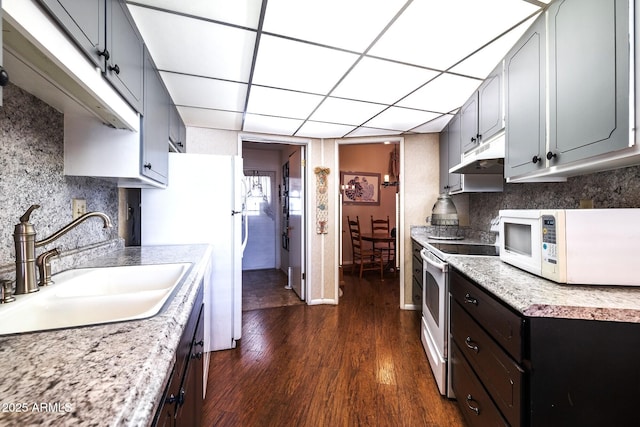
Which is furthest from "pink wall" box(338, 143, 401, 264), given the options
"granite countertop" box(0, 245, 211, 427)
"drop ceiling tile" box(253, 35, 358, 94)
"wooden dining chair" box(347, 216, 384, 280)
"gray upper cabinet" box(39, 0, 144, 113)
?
"granite countertop" box(0, 245, 211, 427)

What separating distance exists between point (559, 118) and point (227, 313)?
242 centimetres

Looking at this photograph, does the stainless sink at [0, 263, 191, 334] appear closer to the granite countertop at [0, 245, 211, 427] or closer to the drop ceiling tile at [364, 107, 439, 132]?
the granite countertop at [0, 245, 211, 427]

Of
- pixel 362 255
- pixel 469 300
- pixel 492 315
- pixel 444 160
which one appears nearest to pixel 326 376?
pixel 469 300

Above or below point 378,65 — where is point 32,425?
below

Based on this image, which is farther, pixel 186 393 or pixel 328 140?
pixel 328 140

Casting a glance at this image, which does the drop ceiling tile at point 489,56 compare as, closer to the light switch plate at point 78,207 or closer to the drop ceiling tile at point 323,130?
the drop ceiling tile at point 323,130

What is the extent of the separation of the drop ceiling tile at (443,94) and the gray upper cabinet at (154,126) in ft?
5.74

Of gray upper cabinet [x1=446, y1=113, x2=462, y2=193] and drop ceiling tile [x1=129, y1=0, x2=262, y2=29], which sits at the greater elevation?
drop ceiling tile [x1=129, y1=0, x2=262, y2=29]

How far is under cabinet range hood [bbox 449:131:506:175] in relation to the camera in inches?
63.4

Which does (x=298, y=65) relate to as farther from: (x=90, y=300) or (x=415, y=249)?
(x=415, y=249)

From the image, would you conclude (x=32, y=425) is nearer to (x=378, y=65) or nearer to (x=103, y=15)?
(x=103, y=15)

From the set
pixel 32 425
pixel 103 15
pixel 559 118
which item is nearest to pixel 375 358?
pixel 559 118

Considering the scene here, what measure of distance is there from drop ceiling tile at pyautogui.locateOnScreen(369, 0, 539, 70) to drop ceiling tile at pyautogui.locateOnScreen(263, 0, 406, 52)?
0.29 ft

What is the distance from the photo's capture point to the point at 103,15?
95 cm
